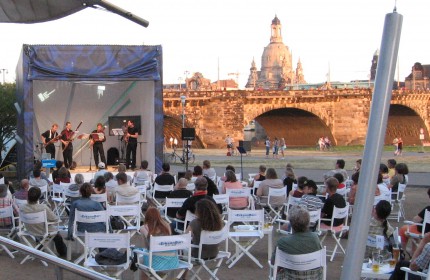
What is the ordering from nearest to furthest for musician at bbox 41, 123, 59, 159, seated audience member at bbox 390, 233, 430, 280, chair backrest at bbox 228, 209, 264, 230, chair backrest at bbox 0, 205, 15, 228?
seated audience member at bbox 390, 233, 430, 280 → chair backrest at bbox 228, 209, 264, 230 → chair backrest at bbox 0, 205, 15, 228 → musician at bbox 41, 123, 59, 159

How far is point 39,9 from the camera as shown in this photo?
2547mm

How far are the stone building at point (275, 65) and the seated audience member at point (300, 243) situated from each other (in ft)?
399

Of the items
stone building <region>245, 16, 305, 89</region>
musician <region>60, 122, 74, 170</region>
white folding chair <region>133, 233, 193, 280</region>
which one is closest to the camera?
white folding chair <region>133, 233, 193, 280</region>

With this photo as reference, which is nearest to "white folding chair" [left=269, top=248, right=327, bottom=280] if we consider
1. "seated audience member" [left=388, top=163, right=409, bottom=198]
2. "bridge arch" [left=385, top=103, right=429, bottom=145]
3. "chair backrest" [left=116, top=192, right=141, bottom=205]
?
"chair backrest" [left=116, top=192, right=141, bottom=205]

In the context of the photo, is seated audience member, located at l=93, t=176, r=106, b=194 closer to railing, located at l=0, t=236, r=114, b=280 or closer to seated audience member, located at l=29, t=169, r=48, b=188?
seated audience member, located at l=29, t=169, r=48, b=188

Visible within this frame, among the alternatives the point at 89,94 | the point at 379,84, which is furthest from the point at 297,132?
the point at 379,84

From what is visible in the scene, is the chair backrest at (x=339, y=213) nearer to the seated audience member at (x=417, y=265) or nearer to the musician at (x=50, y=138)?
the seated audience member at (x=417, y=265)

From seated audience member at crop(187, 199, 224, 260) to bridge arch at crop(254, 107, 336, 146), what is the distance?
57.7 meters

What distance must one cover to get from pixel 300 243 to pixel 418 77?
3916 inches

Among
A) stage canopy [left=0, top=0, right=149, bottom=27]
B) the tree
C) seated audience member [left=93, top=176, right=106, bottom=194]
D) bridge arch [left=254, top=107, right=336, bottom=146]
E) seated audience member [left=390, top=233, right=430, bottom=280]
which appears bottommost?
bridge arch [left=254, top=107, right=336, bottom=146]

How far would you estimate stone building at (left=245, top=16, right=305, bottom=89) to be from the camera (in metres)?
130

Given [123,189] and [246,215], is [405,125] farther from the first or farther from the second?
[246,215]

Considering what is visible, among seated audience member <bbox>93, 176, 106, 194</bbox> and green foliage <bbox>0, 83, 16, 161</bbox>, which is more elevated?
seated audience member <bbox>93, 176, 106, 194</bbox>

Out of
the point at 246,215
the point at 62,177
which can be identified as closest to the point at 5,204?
the point at 246,215
